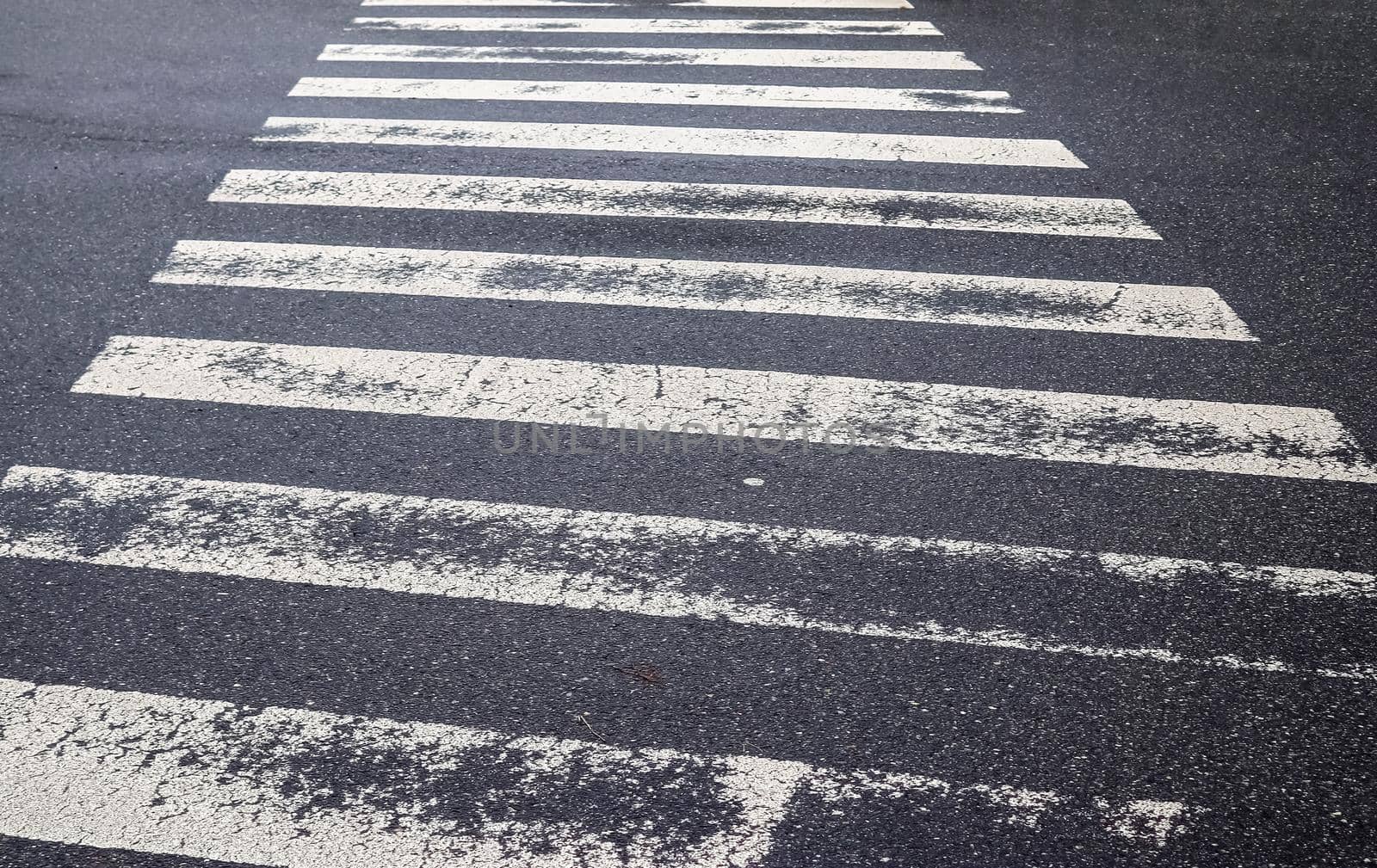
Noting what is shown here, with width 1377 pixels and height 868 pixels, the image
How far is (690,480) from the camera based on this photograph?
466cm

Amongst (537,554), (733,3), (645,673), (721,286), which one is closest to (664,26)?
(733,3)

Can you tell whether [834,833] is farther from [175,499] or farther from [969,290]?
[969,290]

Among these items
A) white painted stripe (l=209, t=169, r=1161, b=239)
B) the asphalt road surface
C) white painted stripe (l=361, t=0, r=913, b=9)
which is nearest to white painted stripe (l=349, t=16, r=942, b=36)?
white painted stripe (l=361, t=0, r=913, b=9)

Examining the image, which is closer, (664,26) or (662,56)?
(662,56)

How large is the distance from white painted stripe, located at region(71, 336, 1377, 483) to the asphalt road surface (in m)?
0.03

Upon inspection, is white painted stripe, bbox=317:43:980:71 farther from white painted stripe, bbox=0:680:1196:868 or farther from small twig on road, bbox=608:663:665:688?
white painted stripe, bbox=0:680:1196:868

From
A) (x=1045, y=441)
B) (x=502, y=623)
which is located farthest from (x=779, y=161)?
(x=502, y=623)

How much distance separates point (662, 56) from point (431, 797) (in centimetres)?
780

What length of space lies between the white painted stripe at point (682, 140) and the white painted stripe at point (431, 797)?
5.22 m

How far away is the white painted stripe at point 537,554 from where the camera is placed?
154 inches

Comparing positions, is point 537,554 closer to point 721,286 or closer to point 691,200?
point 721,286

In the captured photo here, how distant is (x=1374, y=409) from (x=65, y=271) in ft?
20.3

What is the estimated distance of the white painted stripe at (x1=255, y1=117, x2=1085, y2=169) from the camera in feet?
25.5

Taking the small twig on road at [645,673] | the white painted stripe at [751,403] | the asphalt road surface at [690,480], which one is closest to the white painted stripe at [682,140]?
the asphalt road surface at [690,480]
